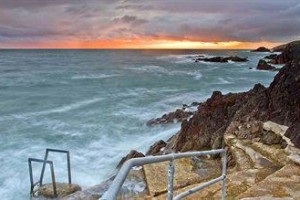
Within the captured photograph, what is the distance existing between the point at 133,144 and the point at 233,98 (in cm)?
621

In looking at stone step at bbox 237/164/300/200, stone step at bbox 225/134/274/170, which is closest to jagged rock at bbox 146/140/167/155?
stone step at bbox 225/134/274/170

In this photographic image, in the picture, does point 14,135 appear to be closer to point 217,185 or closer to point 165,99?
point 165,99

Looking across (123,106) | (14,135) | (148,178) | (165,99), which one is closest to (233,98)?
(148,178)

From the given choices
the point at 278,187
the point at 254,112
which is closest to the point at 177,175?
the point at 278,187

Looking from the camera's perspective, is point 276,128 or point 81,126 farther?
point 81,126

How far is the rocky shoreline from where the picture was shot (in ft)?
21.8

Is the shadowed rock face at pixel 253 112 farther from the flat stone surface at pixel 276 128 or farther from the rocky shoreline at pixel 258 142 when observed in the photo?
the flat stone surface at pixel 276 128

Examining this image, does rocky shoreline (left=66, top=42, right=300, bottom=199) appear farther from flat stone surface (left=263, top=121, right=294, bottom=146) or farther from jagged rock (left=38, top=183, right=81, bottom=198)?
jagged rock (left=38, top=183, right=81, bottom=198)

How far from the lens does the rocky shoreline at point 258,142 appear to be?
21.8ft

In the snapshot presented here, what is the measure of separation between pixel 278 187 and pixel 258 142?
2830 millimetres

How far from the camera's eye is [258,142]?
29.9ft

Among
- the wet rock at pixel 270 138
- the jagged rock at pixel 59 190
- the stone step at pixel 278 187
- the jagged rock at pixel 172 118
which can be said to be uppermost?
the wet rock at pixel 270 138

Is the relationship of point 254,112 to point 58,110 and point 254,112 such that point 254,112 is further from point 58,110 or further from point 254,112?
point 58,110

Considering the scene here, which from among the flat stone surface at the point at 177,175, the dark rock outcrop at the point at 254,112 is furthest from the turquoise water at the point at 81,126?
the flat stone surface at the point at 177,175
